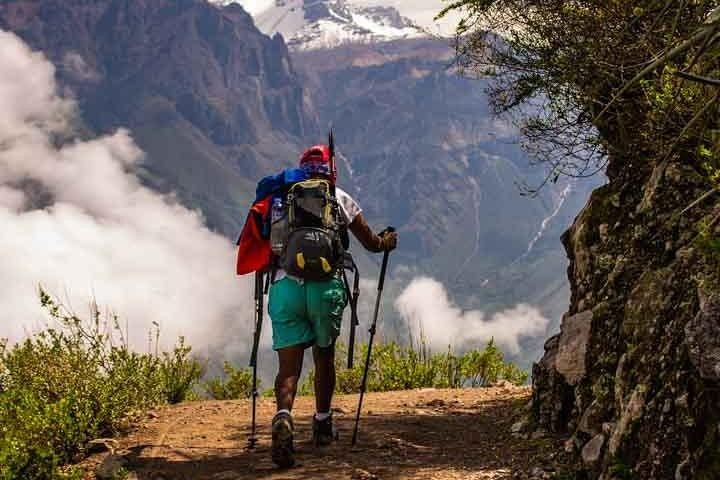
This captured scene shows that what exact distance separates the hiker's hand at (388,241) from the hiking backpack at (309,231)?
51 centimetres

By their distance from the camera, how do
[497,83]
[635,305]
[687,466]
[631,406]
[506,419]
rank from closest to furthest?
[687,466]
[631,406]
[635,305]
[506,419]
[497,83]

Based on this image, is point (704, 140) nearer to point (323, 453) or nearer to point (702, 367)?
point (702, 367)

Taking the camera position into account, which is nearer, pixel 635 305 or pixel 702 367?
pixel 702 367

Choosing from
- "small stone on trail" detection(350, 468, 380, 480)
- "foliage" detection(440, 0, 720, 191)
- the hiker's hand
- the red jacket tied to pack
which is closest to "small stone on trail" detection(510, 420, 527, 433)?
"small stone on trail" detection(350, 468, 380, 480)

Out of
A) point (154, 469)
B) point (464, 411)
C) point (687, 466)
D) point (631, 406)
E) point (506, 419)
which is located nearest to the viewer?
point (687, 466)

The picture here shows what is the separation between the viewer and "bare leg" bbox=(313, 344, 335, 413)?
22.6 feet

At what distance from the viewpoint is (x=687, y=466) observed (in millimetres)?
3666

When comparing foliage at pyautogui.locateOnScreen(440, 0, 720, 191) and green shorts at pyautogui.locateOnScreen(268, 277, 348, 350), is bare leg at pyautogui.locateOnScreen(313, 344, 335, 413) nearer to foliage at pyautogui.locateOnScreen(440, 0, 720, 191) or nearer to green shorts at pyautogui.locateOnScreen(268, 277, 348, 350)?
green shorts at pyautogui.locateOnScreen(268, 277, 348, 350)

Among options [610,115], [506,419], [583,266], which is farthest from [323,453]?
[610,115]

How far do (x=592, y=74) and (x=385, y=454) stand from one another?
4.04 metres

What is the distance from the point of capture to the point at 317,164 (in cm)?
709

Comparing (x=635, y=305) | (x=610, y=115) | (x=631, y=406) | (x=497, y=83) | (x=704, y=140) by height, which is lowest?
(x=631, y=406)

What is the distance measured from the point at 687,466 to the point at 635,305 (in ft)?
5.30

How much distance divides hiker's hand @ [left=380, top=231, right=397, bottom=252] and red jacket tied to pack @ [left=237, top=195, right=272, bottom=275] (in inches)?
44.0
